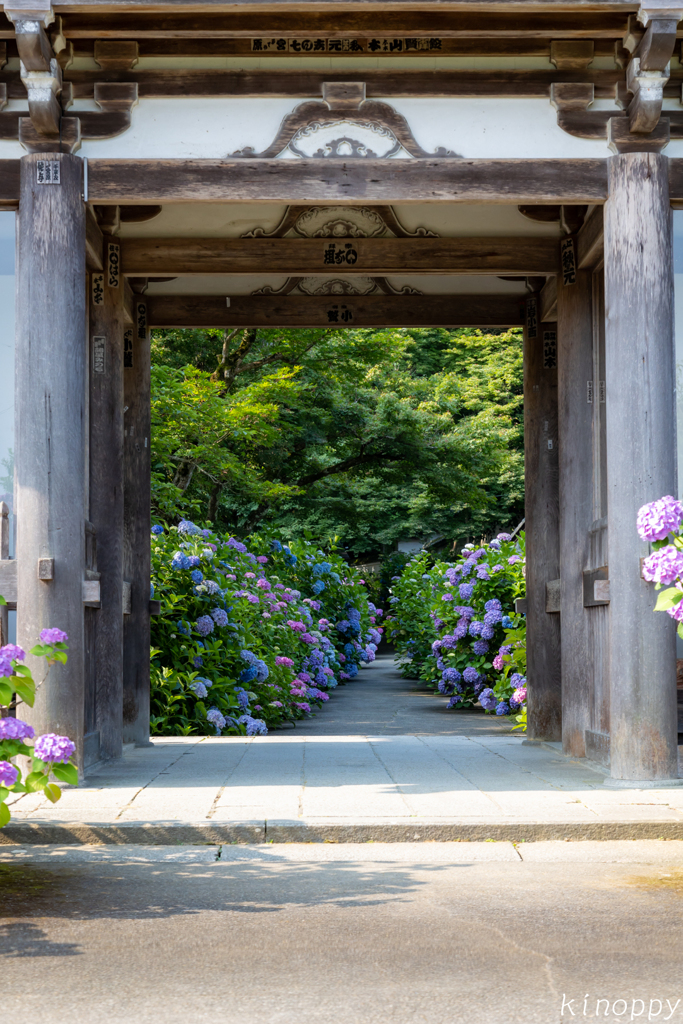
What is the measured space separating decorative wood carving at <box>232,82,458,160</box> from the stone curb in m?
3.72

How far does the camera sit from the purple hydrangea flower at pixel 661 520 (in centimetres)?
485

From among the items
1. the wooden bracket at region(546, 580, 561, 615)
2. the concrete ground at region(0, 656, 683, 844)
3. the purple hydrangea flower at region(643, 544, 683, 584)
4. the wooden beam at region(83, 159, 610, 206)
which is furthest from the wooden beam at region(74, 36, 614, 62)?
the concrete ground at region(0, 656, 683, 844)

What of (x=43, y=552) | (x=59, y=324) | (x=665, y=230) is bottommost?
(x=43, y=552)

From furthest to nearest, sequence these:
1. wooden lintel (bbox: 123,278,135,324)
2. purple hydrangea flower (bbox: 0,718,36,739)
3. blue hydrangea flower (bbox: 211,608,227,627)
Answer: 1. blue hydrangea flower (bbox: 211,608,227,627)
2. wooden lintel (bbox: 123,278,135,324)
3. purple hydrangea flower (bbox: 0,718,36,739)

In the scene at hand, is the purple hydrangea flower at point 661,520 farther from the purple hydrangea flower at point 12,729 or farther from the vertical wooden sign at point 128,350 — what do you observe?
the vertical wooden sign at point 128,350

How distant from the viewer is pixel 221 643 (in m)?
10.6

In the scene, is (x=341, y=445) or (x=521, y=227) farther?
(x=341, y=445)

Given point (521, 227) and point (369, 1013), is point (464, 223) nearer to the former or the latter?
point (521, 227)

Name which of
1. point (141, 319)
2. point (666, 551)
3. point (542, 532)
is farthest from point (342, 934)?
point (141, 319)

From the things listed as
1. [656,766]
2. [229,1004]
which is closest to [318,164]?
[656,766]

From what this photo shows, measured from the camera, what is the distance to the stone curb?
17.8 ft

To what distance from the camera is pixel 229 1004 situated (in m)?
3.32

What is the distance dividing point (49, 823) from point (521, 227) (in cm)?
524

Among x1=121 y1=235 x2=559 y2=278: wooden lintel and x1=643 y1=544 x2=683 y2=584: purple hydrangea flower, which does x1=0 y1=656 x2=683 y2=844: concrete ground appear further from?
x1=121 y1=235 x2=559 y2=278: wooden lintel
